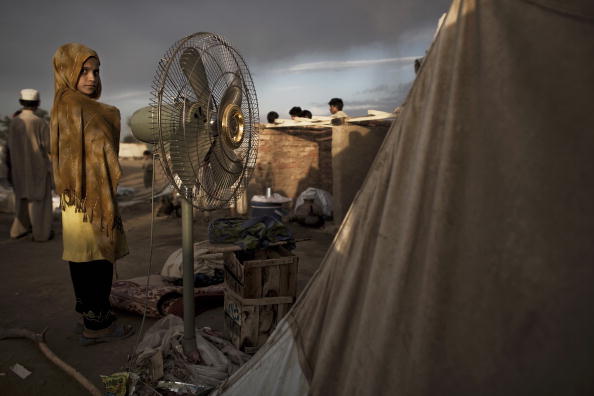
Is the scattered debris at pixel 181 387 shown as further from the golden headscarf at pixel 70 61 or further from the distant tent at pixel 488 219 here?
the golden headscarf at pixel 70 61

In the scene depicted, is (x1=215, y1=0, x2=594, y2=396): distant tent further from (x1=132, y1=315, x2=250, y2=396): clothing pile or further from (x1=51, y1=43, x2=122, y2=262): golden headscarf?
(x1=51, y1=43, x2=122, y2=262): golden headscarf

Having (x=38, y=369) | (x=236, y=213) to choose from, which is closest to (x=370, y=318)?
(x=38, y=369)

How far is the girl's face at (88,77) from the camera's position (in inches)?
103

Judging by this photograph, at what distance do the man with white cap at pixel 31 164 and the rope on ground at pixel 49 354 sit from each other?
368 cm

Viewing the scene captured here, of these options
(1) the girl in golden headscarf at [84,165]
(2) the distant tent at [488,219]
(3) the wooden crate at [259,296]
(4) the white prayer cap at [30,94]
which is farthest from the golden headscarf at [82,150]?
(4) the white prayer cap at [30,94]

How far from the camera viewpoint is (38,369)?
2609mm

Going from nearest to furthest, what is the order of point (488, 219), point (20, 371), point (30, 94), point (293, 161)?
point (488, 219)
point (20, 371)
point (30, 94)
point (293, 161)

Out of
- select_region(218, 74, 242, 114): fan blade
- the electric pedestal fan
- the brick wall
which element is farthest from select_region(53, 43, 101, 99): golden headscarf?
the brick wall

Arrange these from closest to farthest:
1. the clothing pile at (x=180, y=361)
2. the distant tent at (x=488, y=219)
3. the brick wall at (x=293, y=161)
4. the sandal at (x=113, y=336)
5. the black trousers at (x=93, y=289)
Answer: the distant tent at (x=488, y=219) → the clothing pile at (x=180, y=361) → the black trousers at (x=93, y=289) → the sandal at (x=113, y=336) → the brick wall at (x=293, y=161)

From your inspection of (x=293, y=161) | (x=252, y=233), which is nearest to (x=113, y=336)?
(x=252, y=233)

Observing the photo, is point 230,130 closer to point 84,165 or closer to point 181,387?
point 84,165

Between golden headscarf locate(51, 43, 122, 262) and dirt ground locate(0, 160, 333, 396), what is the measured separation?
2.38ft

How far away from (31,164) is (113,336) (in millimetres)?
4519

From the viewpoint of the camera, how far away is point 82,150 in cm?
262
